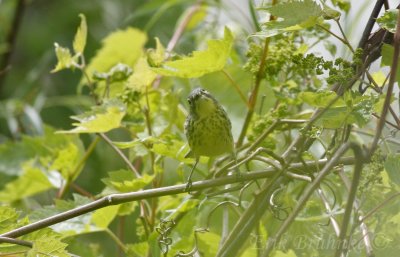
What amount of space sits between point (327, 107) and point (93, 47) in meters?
3.34

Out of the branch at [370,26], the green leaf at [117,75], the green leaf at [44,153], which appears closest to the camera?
the branch at [370,26]

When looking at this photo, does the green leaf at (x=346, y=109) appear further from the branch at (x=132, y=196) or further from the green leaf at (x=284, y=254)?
the green leaf at (x=284, y=254)

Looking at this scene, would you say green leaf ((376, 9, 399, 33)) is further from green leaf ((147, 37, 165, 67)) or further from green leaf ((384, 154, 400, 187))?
green leaf ((147, 37, 165, 67))

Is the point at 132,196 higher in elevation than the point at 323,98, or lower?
lower

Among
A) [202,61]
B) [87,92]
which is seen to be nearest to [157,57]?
[202,61]

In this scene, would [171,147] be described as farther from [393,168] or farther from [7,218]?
[393,168]

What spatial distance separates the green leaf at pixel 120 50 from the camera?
2.69 m

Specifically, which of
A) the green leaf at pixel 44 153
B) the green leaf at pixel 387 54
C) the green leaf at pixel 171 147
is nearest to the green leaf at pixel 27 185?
the green leaf at pixel 44 153

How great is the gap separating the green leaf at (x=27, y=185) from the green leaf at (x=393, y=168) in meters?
1.33

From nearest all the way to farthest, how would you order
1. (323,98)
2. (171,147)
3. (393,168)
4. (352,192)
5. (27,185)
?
(352,192) → (393,168) → (323,98) → (171,147) → (27,185)

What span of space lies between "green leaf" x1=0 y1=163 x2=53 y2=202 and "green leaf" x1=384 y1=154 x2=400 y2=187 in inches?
52.2

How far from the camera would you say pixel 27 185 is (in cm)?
263

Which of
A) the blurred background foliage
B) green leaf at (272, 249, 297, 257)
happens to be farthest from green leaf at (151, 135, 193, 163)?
green leaf at (272, 249, 297, 257)

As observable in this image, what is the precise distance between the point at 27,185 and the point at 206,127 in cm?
73
